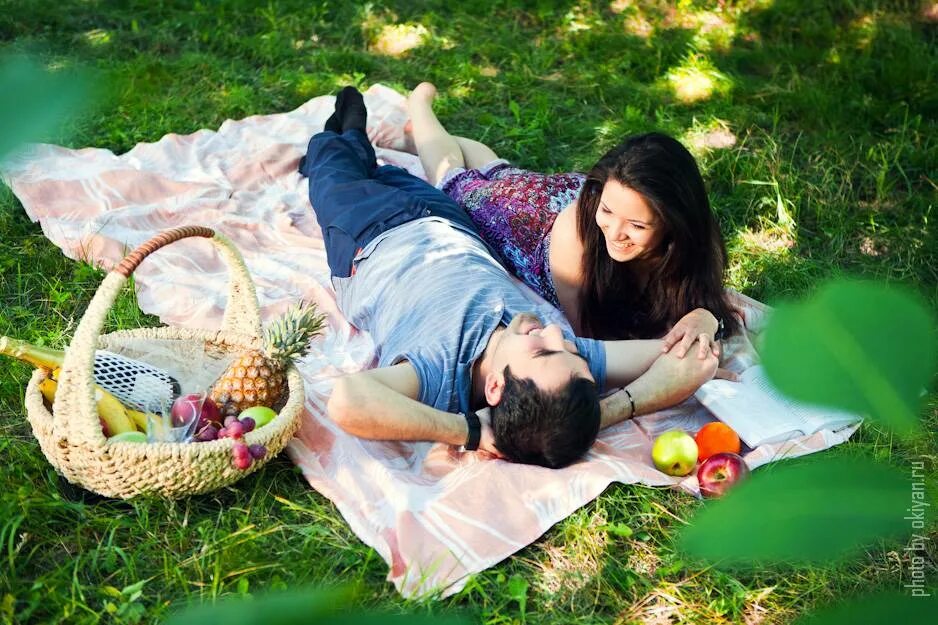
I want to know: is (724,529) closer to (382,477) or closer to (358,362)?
(382,477)

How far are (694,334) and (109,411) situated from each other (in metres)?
1.82

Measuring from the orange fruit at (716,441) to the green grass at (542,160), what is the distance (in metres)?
0.27

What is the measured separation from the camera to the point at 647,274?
3.37m

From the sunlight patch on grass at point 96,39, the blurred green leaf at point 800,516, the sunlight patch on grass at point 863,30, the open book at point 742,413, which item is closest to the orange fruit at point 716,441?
the open book at point 742,413

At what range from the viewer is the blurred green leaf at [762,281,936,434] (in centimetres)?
35

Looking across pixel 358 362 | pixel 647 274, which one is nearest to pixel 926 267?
pixel 647 274

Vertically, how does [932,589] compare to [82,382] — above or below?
above

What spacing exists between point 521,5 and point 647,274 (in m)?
3.17

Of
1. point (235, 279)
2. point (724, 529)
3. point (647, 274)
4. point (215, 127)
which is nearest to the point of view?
point (724, 529)

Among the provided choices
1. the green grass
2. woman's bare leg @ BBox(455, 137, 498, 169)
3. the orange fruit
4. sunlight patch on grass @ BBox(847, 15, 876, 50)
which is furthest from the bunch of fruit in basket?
sunlight patch on grass @ BBox(847, 15, 876, 50)

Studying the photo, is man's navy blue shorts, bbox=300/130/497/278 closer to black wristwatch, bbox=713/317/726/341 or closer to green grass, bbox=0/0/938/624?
green grass, bbox=0/0/938/624

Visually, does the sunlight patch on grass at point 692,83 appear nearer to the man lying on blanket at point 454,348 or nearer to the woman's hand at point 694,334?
the man lying on blanket at point 454,348

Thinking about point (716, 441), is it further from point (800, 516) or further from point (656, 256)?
point (800, 516)

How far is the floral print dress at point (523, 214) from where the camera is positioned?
3.60m
